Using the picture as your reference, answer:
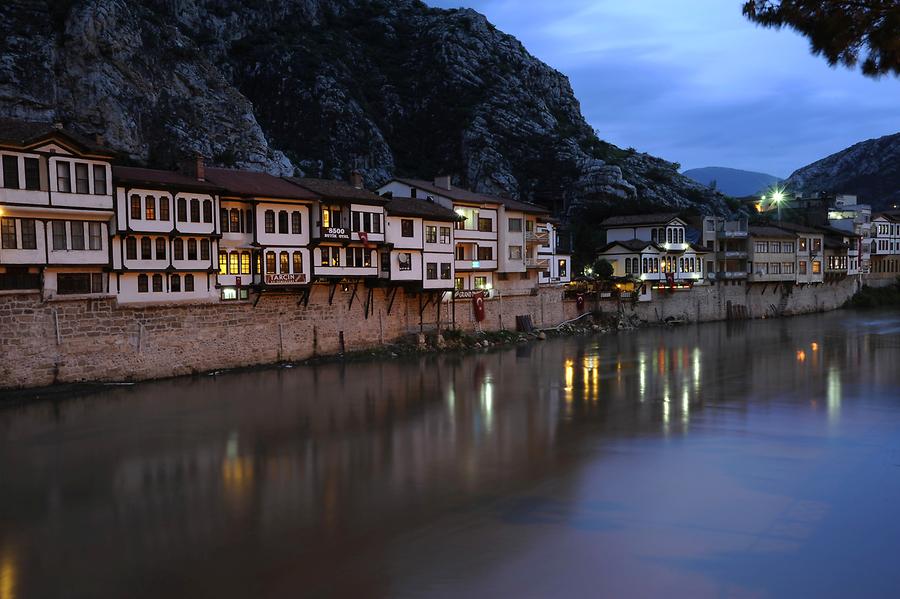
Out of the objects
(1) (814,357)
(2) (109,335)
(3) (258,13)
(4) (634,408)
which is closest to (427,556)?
(4) (634,408)

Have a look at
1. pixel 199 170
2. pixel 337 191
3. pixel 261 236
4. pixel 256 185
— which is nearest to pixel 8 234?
pixel 199 170

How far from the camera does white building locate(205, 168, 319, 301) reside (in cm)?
3797

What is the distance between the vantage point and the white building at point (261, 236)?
38.0 metres

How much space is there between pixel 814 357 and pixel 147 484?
40997 mm

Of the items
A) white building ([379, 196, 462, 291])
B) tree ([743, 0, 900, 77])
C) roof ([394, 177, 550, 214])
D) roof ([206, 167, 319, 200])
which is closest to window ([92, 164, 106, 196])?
roof ([206, 167, 319, 200])

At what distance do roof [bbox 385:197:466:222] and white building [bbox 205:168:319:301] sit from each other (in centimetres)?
A: 662

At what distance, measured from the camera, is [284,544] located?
15336 millimetres

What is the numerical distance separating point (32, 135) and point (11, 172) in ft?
5.96

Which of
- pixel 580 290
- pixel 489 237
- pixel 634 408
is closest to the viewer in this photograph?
pixel 634 408

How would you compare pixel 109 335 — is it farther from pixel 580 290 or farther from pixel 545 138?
pixel 545 138

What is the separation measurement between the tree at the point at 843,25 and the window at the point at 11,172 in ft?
94.6

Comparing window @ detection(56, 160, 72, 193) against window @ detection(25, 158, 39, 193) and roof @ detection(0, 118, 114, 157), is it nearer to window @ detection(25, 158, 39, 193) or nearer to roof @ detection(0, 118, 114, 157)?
window @ detection(25, 158, 39, 193)

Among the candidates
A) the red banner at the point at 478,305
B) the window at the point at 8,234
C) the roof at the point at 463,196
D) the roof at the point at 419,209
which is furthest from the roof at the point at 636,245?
the window at the point at 8,234

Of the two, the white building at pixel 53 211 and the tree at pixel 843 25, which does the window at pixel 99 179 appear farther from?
the tree at pixel 843 25
